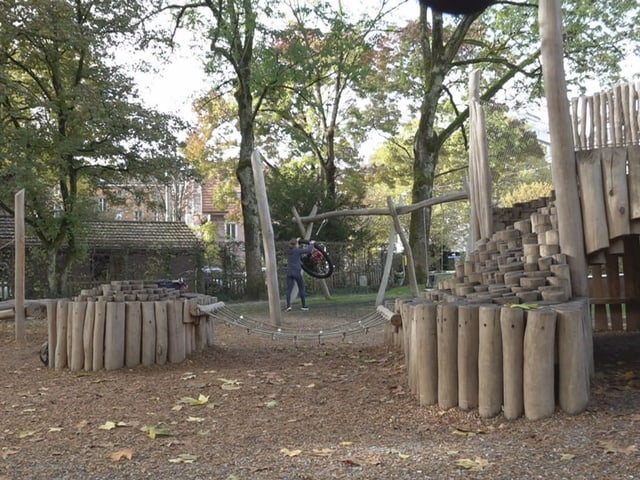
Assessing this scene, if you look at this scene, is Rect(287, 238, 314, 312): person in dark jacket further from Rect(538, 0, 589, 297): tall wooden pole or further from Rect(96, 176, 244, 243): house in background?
Rect(538, 0, 589, 297): tall wooden pole

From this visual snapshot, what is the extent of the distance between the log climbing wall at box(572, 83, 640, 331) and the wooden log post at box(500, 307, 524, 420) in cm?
151

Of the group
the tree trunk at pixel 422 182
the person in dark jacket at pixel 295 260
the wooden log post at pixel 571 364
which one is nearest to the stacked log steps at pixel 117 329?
the wooden log post at pixel 571 364

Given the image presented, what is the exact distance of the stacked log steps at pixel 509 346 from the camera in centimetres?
458

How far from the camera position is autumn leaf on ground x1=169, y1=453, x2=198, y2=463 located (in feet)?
13.2

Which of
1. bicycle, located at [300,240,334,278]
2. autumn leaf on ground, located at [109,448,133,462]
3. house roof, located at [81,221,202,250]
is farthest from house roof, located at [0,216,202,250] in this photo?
autumn leaf on ground, located at [109,448,133,462]

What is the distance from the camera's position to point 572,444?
3.98 meters

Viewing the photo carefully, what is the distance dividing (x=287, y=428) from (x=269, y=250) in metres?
6.43

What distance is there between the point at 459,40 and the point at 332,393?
18644 mm

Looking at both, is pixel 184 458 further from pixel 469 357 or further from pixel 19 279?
pixel 19 279

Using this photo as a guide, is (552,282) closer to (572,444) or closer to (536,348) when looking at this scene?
(536,348)

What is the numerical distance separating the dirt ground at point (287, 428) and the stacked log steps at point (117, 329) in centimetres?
19

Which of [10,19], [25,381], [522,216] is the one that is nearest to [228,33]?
[10,19]

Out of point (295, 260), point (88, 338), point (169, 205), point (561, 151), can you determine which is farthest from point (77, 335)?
point (169, 205)

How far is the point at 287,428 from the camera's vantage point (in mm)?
4898
